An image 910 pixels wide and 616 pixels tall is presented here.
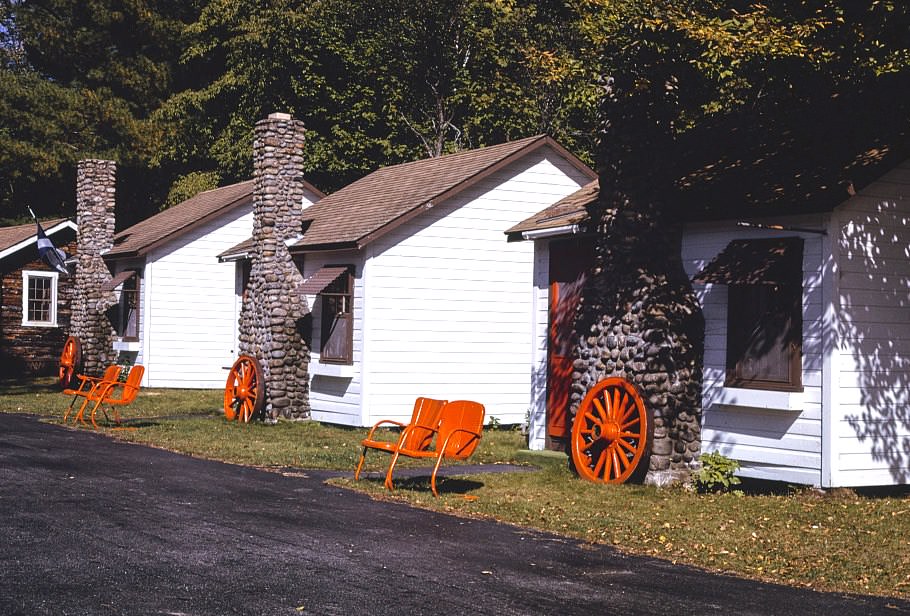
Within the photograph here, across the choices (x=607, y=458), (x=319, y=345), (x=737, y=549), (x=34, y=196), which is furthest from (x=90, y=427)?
(x=34, y=196)

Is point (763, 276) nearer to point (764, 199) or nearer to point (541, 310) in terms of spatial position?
point (764, 199)

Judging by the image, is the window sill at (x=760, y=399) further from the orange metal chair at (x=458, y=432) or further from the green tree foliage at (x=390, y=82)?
the green tree foliage at (x=390, y=82)

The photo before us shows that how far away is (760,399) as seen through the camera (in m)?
13.6

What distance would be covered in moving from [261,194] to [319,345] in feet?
11.2

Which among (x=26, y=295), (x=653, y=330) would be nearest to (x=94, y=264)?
(x=26, y=295)

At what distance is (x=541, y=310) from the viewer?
1817 cm

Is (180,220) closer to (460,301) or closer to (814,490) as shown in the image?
(460,301)

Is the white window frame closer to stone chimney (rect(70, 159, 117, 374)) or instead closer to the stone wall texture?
stone chimney (rect(70, 159, 117, 374))

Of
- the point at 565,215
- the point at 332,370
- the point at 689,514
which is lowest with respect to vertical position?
the point at 689,514

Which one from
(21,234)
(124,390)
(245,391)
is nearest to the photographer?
(124,390)

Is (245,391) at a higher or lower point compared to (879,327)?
lower

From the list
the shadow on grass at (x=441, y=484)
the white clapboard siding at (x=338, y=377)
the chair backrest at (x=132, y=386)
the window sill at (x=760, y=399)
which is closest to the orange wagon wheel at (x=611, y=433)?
the window sill at (x=760, y=399)

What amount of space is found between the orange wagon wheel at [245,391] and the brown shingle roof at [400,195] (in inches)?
105

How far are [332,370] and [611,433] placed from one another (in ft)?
29.3
